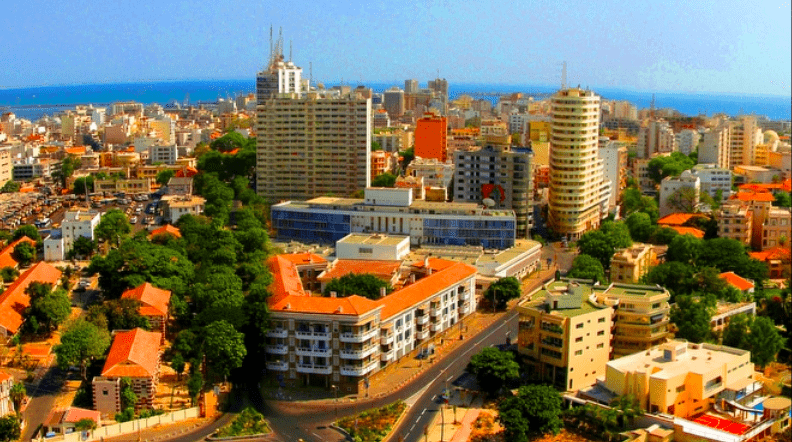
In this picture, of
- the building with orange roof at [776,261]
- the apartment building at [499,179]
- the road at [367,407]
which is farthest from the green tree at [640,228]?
the road at [367,407]

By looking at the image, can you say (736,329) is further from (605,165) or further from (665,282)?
(605,165)

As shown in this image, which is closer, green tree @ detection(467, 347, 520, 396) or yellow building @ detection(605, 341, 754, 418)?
yellow building @ detection(605, 341, 754, 418)

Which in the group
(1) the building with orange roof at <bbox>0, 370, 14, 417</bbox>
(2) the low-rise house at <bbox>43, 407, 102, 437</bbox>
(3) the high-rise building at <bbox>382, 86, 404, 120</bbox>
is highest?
(3) the high-rise building at <bbox>382, 86, 404, 120</bbox>

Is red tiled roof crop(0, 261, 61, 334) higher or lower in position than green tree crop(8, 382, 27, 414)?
higher

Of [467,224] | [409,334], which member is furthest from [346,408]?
[467,224]

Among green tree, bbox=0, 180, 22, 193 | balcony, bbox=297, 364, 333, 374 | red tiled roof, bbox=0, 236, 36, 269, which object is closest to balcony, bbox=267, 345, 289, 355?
balcony, bbox=297, 364, 333, 374

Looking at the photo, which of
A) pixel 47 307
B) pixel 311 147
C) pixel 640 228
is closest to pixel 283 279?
pixel 47 307

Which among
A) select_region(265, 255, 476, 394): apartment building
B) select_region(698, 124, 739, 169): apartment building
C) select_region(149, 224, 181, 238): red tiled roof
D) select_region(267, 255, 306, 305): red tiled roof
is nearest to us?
select_region(265, 255, 476, 394): apartment building

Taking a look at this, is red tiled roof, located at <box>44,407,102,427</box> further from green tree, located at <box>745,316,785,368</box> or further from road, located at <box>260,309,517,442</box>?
green tree, located at <box>745,316,785,368</box>
